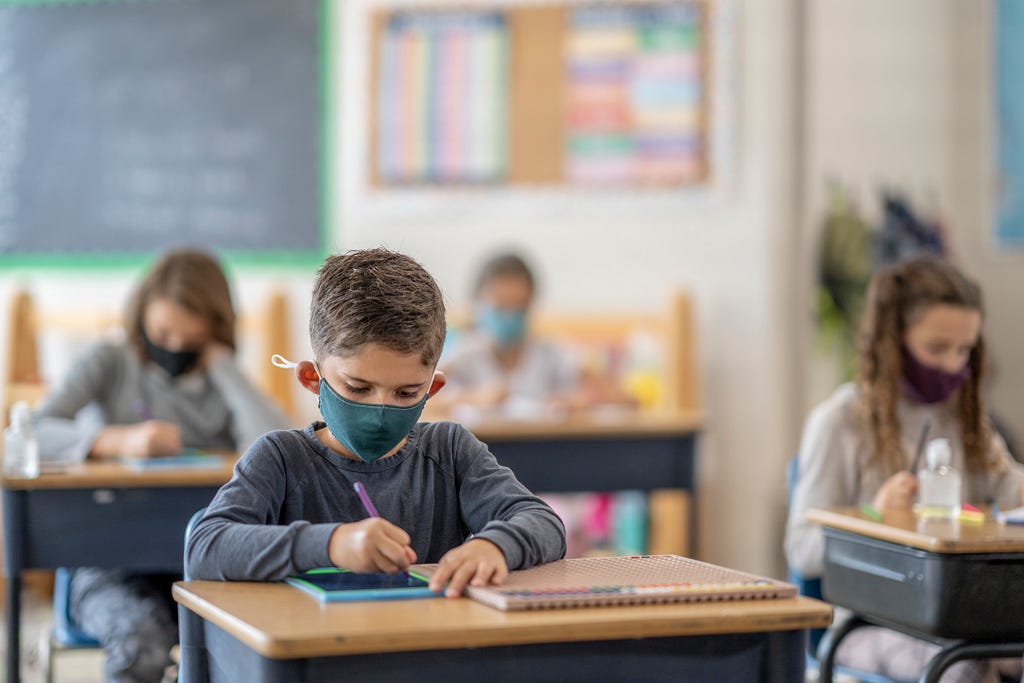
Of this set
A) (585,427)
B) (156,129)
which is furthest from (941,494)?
(156,129)

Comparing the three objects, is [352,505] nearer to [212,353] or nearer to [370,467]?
[370,467]

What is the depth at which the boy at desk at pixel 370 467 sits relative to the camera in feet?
5.47

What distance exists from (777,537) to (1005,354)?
1.15 m

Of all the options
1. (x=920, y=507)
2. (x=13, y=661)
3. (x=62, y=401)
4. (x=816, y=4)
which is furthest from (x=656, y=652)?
(x=816, y=4)

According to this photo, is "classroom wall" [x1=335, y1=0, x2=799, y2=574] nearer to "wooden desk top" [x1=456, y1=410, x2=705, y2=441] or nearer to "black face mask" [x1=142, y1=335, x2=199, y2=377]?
"wooden desk top" [x1=456, y1=410, x2=705, y2=441]

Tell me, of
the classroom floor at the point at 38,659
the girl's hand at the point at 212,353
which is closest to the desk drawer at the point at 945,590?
the girl's hand at the point at 212,353

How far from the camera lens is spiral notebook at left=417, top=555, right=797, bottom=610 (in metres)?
1.49

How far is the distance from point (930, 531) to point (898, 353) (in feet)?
2.49

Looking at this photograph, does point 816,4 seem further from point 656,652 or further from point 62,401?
point 656,652

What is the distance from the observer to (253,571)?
164 cm

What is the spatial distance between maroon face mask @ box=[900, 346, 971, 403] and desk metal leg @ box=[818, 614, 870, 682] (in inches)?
22.4

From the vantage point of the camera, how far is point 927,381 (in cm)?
289

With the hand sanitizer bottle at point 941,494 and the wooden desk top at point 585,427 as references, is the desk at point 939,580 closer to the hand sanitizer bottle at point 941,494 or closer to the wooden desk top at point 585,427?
the hand sanitizer bottle at point 941,494

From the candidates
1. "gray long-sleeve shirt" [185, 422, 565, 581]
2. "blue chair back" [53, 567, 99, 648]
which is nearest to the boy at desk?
"gray long-sleeve shirt" [185, 422, 565, 581]
